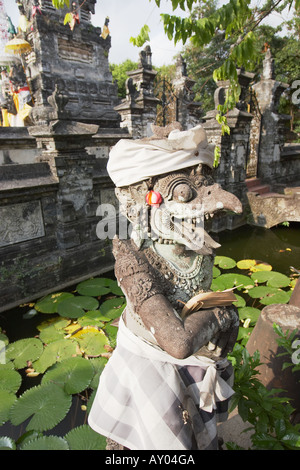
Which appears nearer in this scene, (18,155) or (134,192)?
(134,192)

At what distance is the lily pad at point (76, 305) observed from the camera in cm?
395

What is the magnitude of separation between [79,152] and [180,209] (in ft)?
12.9

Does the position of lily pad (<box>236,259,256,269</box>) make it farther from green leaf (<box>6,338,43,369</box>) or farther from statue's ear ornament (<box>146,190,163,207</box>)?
statue's ear ornament (<box>146,190,163,207</box>)

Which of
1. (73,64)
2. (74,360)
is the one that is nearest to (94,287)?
(74,360)

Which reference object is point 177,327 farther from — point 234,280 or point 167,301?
point 234,280

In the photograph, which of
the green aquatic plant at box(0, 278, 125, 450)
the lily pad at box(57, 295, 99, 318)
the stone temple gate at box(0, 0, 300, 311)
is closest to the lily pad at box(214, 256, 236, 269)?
the stone temple gate at box(0, 0, 300, 311)

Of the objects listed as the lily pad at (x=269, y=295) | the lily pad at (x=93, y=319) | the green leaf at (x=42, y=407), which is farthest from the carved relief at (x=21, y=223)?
the lily pad at (x=269, y=295)

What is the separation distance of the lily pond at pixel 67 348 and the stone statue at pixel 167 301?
27.9 inches

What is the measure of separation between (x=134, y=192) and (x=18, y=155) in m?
6.73

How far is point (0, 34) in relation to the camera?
1135 cm

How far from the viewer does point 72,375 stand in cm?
293

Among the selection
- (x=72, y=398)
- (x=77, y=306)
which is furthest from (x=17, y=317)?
(x=72, y=398)

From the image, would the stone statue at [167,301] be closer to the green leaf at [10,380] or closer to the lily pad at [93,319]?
the green leaf at [10,380]

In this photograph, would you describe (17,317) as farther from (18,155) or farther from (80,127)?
(18,155)
